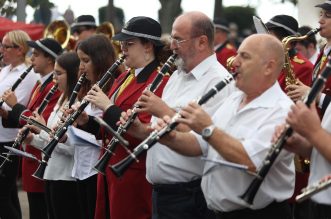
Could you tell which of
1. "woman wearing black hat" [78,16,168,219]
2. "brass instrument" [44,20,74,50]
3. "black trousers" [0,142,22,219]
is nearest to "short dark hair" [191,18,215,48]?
"woman wearing black hat" [78,16,168,219]

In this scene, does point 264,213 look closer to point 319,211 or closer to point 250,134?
point 319,211

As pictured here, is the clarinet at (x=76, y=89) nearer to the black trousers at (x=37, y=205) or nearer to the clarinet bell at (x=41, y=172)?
the clarinet bell at (x=41, y=172)

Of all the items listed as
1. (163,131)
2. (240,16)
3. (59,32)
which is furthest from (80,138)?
(240,16)

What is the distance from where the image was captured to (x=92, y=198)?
770 centimetres

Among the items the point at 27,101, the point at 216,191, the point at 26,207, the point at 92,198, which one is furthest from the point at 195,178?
the point at 26,207

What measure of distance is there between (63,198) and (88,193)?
0.35 meters

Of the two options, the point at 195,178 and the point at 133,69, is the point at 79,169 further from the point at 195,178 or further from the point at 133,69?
the point at 195,178

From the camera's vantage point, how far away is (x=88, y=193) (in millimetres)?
7719

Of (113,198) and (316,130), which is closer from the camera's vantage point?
(316,130)

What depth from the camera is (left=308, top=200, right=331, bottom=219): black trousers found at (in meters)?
5.11

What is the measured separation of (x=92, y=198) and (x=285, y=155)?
2.91m

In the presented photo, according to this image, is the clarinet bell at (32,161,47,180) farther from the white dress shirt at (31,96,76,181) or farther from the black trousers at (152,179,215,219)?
the black trousers at (152,179,215,219)

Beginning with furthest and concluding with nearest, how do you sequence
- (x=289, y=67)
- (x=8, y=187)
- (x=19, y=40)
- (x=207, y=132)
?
(x=19, y=40)
(x=8, y=187)
(x=289, y=67)
(x=207, y=132)

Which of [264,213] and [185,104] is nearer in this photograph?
[264,213]
